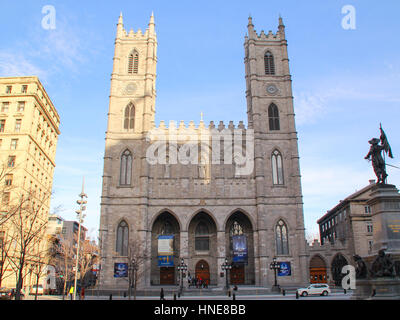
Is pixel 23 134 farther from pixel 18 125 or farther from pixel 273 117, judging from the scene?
pixel 273 117

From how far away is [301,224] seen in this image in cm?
4053

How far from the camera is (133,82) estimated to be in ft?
152

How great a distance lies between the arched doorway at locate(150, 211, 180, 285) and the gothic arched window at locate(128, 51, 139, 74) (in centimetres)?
1950

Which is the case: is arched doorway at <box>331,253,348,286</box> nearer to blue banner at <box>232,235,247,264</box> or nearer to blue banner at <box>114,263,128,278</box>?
blue banner at <box>232,235,247,264</box>

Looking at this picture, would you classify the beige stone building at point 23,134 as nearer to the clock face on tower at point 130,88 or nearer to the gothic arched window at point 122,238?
the gothic arched window at point 122,238

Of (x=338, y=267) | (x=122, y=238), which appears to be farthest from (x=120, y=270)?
(x=338, y=267)

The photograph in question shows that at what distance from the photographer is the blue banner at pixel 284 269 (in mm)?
39188

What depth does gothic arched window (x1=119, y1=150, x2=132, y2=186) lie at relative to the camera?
42312mm

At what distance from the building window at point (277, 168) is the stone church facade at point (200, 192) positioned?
123 millimetres

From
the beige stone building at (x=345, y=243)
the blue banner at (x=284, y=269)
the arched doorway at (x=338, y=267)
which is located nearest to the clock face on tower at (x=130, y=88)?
the blue banner at (x=284, y=269)

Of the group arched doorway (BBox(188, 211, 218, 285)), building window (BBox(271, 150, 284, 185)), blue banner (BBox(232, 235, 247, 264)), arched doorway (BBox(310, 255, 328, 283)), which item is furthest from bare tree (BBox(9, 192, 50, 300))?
arched doorway (BBox(310, 255, 328, 283))

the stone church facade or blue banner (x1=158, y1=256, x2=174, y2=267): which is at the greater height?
the stone church facade
